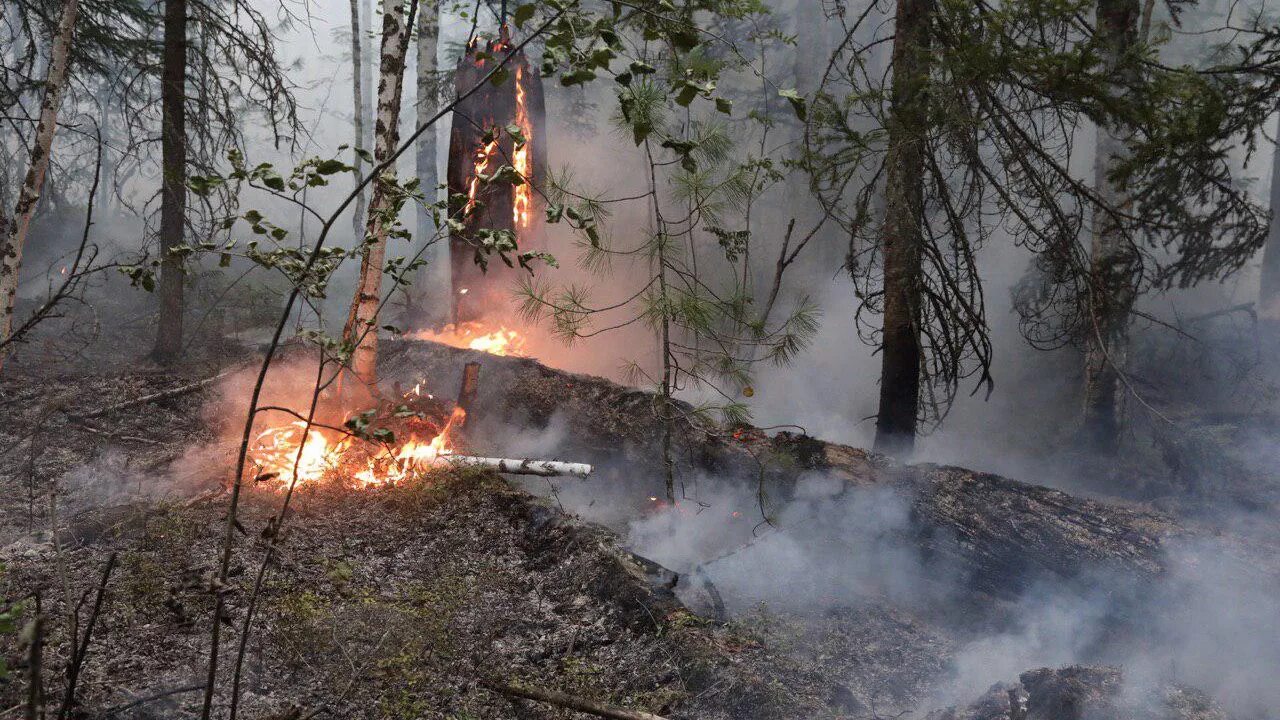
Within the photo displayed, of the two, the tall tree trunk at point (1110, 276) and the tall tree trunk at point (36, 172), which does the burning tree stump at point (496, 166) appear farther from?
the tall tree trunk at point (1110, 276)

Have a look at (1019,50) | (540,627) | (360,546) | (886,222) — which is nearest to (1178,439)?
(886,222)

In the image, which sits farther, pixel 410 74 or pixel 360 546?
pixel 410 74

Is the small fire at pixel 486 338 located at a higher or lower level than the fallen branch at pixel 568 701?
higher

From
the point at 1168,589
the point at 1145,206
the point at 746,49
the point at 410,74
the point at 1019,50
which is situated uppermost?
the point at 410,74

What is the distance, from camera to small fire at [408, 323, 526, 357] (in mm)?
11641

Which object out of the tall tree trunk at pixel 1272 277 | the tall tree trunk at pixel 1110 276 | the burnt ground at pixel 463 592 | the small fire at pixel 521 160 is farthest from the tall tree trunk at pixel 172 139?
the tall tree trunk at pixel 1272 277

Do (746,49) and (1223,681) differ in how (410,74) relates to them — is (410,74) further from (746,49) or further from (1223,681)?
(1223,681)

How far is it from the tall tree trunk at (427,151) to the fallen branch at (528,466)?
585 centimetres

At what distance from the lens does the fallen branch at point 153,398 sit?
7.68m

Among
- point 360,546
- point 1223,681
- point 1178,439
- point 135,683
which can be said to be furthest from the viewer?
point 1178,439

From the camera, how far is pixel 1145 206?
25.5 ft

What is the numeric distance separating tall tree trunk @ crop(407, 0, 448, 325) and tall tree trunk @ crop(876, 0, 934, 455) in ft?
20.6

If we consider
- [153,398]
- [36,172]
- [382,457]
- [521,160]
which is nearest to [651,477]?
[382,457]

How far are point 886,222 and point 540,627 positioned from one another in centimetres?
454
